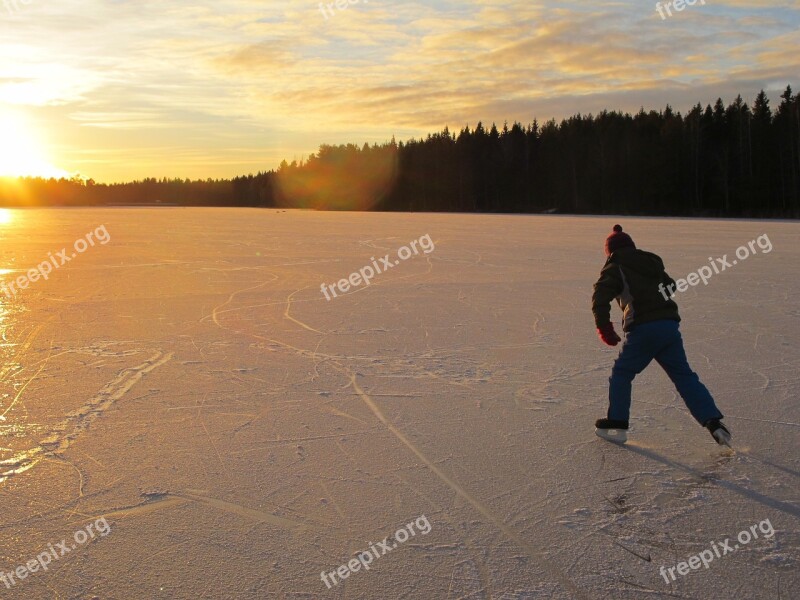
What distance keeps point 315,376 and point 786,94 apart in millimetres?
53017

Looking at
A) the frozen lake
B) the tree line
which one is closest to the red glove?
the frozen lake

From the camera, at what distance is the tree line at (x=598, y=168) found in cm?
4494

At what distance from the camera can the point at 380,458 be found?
3516mm

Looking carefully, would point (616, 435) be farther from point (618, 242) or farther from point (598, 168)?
point (598, 168)

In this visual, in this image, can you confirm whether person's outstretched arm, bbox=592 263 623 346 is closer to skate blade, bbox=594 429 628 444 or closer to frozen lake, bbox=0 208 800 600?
skate blade, bbox=594 429 628 444

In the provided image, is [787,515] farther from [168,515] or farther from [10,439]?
[10,439]

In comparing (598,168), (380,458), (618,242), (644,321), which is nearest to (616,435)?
(644,321)

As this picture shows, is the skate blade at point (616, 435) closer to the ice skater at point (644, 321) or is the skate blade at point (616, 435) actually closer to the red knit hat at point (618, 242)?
the ice skater at point (644, 321)

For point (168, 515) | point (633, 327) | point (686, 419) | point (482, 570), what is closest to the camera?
point (482, 570)

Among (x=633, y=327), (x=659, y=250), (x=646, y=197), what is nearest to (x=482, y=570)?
(x=633, y=327)

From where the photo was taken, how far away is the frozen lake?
247cm

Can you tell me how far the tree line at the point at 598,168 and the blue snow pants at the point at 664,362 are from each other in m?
39.7

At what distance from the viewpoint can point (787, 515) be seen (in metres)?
2.89

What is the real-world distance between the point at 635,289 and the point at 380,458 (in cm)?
172
